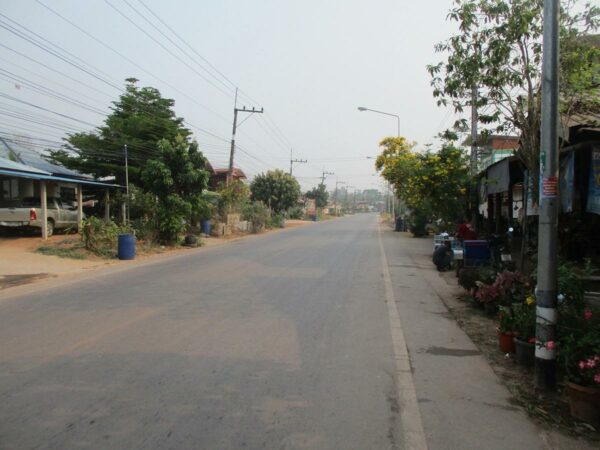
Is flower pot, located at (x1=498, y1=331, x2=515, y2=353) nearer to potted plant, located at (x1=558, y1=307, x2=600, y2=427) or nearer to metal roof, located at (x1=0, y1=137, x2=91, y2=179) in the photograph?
potted plant, located at (x1=558, y1=307, x2=600, y2=427)

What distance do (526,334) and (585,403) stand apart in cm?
143

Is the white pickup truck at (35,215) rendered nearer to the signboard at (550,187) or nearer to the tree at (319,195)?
the signboard at (550,187)

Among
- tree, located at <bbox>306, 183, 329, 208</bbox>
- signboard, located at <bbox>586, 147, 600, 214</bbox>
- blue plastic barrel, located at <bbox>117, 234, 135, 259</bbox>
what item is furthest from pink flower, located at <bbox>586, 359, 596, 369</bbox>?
tree, located at <bbox>306, 183, 329, 208</bbox>

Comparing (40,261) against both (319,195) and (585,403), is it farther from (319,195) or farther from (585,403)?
(319,195)

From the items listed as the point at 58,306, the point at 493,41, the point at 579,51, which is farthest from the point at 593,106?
the point at 58,306

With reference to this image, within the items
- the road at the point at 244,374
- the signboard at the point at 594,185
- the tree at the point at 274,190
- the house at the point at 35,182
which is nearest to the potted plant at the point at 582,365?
the road at the point at 244,374

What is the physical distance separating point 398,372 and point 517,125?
524cm

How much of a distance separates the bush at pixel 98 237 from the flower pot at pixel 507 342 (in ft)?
46.4

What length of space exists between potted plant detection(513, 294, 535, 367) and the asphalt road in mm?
1409

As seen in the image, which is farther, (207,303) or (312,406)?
(207,303)

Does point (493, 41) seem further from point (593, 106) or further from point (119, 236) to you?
point (119, 236)

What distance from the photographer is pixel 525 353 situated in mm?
5223

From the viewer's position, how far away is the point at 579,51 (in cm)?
742

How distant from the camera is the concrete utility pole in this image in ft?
14.7
